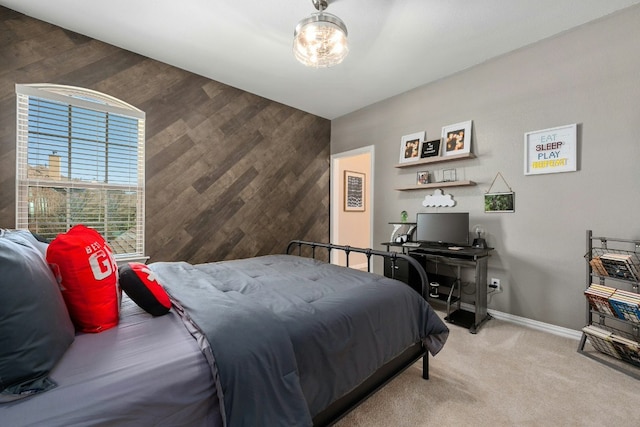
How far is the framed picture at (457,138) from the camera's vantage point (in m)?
3.02

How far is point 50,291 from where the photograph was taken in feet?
2.97

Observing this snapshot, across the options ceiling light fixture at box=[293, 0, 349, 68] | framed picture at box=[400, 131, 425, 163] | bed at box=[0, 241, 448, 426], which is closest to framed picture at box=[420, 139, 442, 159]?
framed picture at box=[400, 131, 425, 163]

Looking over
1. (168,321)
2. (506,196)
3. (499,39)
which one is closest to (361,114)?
(499,39)

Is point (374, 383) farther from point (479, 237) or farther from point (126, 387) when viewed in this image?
point (479, 237)

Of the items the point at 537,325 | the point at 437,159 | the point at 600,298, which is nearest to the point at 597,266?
the point at 600,298

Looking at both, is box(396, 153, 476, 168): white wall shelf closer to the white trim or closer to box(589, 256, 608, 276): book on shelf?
box(589, 256, 608, 276): book on shelf

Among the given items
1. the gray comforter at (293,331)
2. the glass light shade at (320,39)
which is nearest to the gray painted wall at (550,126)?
the gray comforter at (293,331)

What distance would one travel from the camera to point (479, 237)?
116 inches

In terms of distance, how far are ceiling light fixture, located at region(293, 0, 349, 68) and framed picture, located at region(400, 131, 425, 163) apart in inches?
68.1

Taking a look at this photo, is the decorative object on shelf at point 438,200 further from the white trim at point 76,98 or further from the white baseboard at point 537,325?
the white trim at point 76,98

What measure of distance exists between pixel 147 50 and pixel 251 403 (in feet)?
10.8

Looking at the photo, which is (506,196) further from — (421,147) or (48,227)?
(48,227)

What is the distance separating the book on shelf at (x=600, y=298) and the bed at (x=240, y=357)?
1290 millimetres

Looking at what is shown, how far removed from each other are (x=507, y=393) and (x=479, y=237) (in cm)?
166
